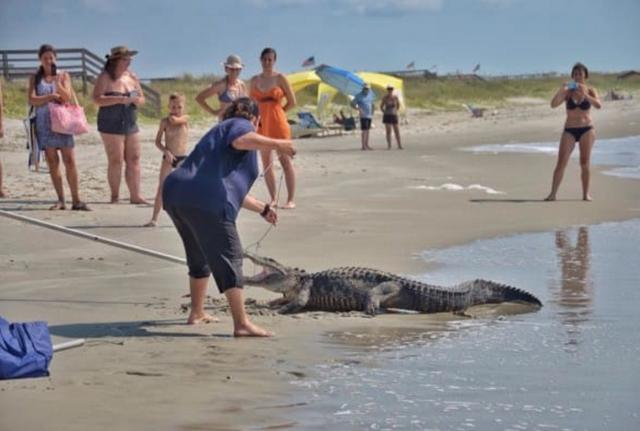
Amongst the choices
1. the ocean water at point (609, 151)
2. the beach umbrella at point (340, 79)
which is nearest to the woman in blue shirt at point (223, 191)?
the ocean water at point (609, 151)

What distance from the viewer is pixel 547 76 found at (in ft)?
375

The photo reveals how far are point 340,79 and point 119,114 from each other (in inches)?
865

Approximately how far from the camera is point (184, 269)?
9117mm

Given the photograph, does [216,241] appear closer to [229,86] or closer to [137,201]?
[229,86]

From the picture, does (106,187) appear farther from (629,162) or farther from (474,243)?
(629,162)

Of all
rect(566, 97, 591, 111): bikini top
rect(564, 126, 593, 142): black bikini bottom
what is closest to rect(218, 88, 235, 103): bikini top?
rect(566, 97, 591, 111): bikini top

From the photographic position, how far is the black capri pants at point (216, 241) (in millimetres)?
6609

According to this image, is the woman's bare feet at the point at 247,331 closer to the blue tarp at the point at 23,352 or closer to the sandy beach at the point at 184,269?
the sandy beach at the point at 184,269

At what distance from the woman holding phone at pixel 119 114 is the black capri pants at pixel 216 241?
555 cm

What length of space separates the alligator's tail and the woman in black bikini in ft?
20.9

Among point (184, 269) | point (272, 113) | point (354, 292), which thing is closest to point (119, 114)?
point (272, 113)

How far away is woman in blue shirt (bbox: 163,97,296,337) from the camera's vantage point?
21.6 feet

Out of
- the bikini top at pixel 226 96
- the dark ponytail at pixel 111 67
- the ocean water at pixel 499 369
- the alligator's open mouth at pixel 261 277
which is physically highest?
the dark ponytail at pixel 111 67

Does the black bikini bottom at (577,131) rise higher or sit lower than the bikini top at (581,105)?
lower
